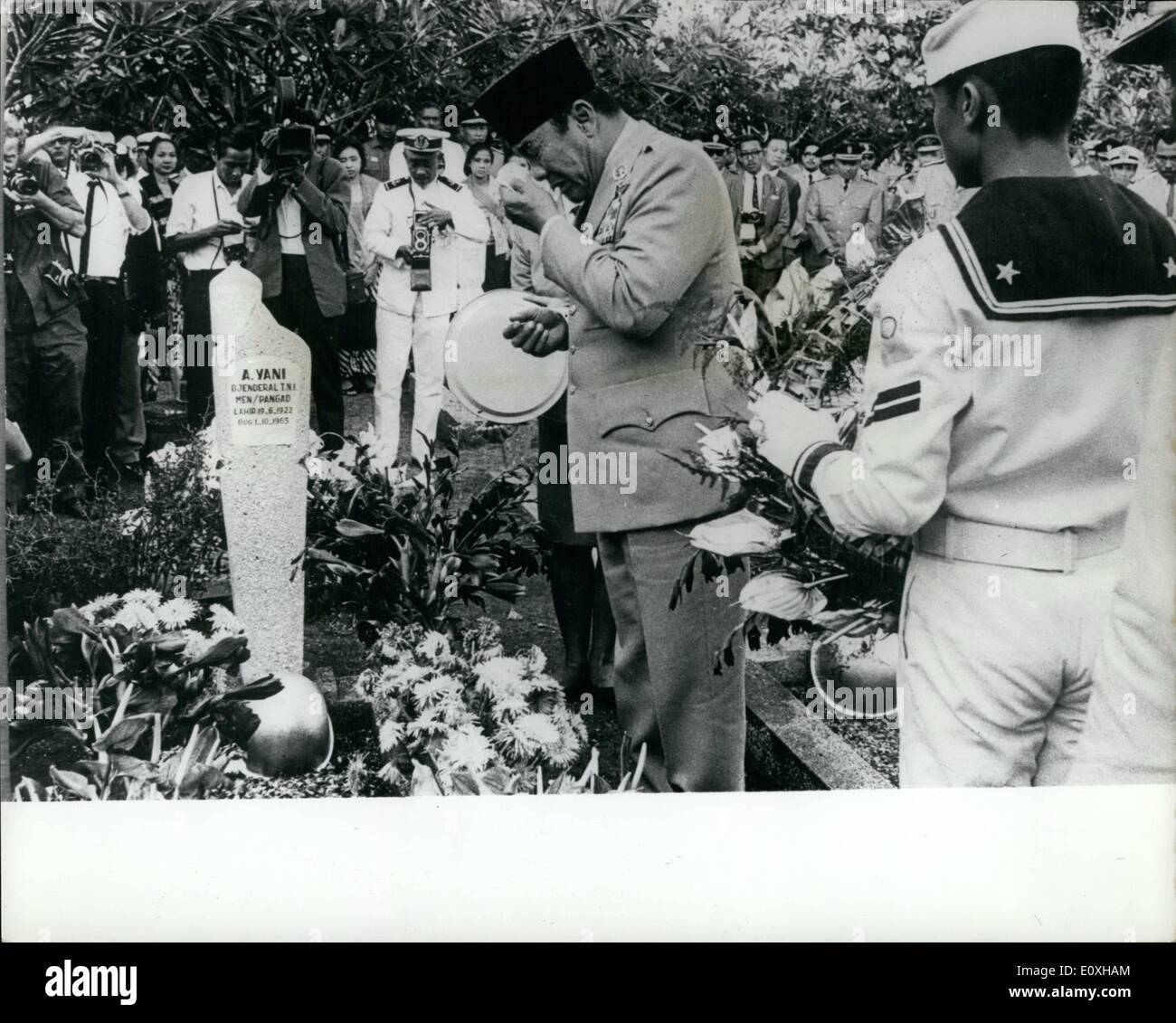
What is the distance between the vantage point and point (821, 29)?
4363 mm

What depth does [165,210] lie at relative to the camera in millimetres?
4355

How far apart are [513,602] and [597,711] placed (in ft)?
1.51

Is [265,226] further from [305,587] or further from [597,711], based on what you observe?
[597,711]

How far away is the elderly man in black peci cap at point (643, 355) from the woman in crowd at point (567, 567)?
0.04 metres

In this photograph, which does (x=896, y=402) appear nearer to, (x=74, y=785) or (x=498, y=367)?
(x=498, y=367)

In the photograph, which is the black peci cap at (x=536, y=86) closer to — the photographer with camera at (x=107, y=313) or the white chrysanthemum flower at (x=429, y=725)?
the photographer with camera at (x=107, y=313)

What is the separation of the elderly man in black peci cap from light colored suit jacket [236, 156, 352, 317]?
542mm

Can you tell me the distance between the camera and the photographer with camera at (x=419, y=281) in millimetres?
4375

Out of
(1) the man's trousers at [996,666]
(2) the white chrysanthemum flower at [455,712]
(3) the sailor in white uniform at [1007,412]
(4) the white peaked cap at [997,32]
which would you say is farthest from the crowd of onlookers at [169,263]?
(1) the man's trousers at [996,666]

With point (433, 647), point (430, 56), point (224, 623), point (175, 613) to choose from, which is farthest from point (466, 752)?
point (430, 56)

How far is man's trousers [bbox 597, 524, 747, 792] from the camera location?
439 centimetres

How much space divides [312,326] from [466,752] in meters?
1.49

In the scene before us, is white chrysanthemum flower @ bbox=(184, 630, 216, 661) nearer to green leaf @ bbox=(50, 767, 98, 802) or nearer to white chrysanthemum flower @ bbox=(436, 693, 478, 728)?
green leaf @ bbox=(50, 767, 98, 802)
